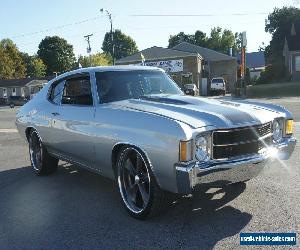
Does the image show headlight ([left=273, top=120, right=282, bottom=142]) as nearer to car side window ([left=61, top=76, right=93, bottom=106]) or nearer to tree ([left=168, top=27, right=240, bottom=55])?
car side window ([left=61, top=76, right=93, bottom=106])

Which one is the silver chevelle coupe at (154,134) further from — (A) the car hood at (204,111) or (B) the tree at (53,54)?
(B) the tree at (53,54)

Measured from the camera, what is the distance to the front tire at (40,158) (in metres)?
6.81

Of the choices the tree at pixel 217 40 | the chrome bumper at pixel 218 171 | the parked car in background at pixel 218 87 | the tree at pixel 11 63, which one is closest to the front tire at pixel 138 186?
the chrome bumper at pixel 218 171

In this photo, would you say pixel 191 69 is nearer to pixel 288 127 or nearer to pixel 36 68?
pixel 36 68

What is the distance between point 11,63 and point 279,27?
4982 cm

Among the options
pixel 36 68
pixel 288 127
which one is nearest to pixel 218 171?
pixel 288 127

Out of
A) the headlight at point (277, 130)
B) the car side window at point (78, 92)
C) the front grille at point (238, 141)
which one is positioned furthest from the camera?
the car side window at point (78, 92)

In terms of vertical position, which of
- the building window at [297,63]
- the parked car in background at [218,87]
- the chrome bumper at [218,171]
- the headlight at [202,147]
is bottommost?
the parked car in background at [218,87]

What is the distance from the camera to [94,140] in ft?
16.7

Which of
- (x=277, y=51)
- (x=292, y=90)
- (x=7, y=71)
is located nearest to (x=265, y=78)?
(x=277, y=51)

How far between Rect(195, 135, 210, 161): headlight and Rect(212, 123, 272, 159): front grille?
2.7 inches

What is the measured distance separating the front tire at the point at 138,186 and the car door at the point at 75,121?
0.63m

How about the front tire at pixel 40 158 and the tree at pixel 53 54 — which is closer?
the front tire at pixel 40 158

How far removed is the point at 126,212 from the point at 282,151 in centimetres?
188
